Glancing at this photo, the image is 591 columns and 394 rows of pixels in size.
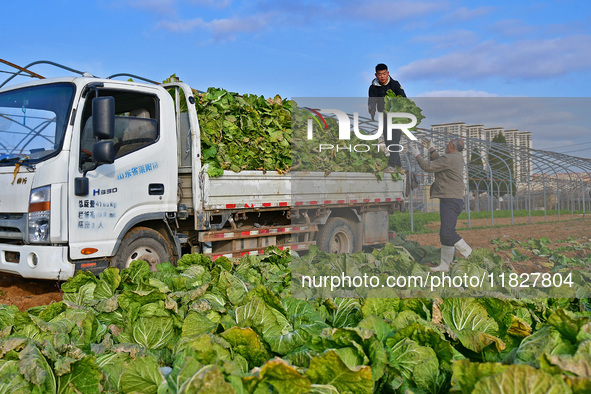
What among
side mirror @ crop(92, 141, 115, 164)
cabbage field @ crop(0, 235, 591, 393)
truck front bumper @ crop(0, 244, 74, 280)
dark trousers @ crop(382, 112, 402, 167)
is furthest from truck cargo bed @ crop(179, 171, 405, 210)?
cabbage field @ crop(0, 235, 591, 393)

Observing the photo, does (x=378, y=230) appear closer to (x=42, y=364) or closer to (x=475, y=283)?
(x=475, y=283)

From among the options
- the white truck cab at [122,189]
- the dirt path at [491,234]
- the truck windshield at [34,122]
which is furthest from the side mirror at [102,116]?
the dirt path at [491,234]

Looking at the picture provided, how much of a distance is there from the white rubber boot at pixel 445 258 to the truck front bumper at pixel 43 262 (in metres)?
4.51

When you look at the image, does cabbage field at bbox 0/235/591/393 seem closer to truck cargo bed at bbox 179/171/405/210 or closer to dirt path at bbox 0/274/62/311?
truck cargo bed at bbox 179/171/405/210

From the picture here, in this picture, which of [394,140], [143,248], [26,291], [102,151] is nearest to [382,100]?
[394,140]

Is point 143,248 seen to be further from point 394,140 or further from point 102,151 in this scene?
point 394,140

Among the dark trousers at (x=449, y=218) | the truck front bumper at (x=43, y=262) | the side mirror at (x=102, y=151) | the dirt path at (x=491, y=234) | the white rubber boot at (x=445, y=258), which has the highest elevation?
the side mirror at (x=102, y=151)

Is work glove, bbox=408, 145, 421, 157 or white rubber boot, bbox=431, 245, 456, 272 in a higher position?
work glove, bbox=408, 145, 421, 157

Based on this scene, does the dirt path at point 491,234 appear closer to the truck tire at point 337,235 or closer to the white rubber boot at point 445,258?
the white rubber boot at point 445,258

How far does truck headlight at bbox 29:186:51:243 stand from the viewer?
5.89 metres

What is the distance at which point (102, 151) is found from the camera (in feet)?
19.5

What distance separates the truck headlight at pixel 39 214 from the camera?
5.89 metres

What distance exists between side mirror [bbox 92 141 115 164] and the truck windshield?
52cm

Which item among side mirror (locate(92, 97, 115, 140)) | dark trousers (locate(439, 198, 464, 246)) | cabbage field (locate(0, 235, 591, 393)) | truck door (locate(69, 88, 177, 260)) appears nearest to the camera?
cabbage field (locate(0, 235, 591, 393))
